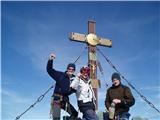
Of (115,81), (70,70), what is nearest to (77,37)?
(70,70)

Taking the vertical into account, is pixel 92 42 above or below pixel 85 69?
above

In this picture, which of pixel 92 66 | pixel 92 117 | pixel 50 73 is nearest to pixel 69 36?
pixel 92 66

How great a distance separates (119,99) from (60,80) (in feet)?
5.12

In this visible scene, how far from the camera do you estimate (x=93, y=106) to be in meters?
8.37

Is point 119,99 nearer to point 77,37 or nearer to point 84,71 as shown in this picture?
point 84,71

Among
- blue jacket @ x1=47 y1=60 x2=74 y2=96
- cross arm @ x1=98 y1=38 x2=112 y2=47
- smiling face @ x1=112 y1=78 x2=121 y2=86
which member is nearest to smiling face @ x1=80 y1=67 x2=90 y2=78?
blue jacket @ x1=47 y1=60 x2=74 y2=96

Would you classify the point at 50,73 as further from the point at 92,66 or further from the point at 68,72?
the point at 92,66

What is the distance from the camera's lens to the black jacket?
8180 mm

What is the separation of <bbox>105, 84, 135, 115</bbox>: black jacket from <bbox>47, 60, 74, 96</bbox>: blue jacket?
3.47 feet

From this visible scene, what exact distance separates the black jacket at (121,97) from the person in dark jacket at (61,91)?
3.29 feet

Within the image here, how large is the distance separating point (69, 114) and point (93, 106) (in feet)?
2.63

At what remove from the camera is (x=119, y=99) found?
8.23 m

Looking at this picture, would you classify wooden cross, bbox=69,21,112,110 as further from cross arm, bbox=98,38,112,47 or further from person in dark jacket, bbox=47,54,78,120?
person in dark jacket, bbox=47,54,78,120

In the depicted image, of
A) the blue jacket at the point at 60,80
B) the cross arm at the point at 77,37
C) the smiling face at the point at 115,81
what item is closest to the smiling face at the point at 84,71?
the blue jacket at the point at 60,80
